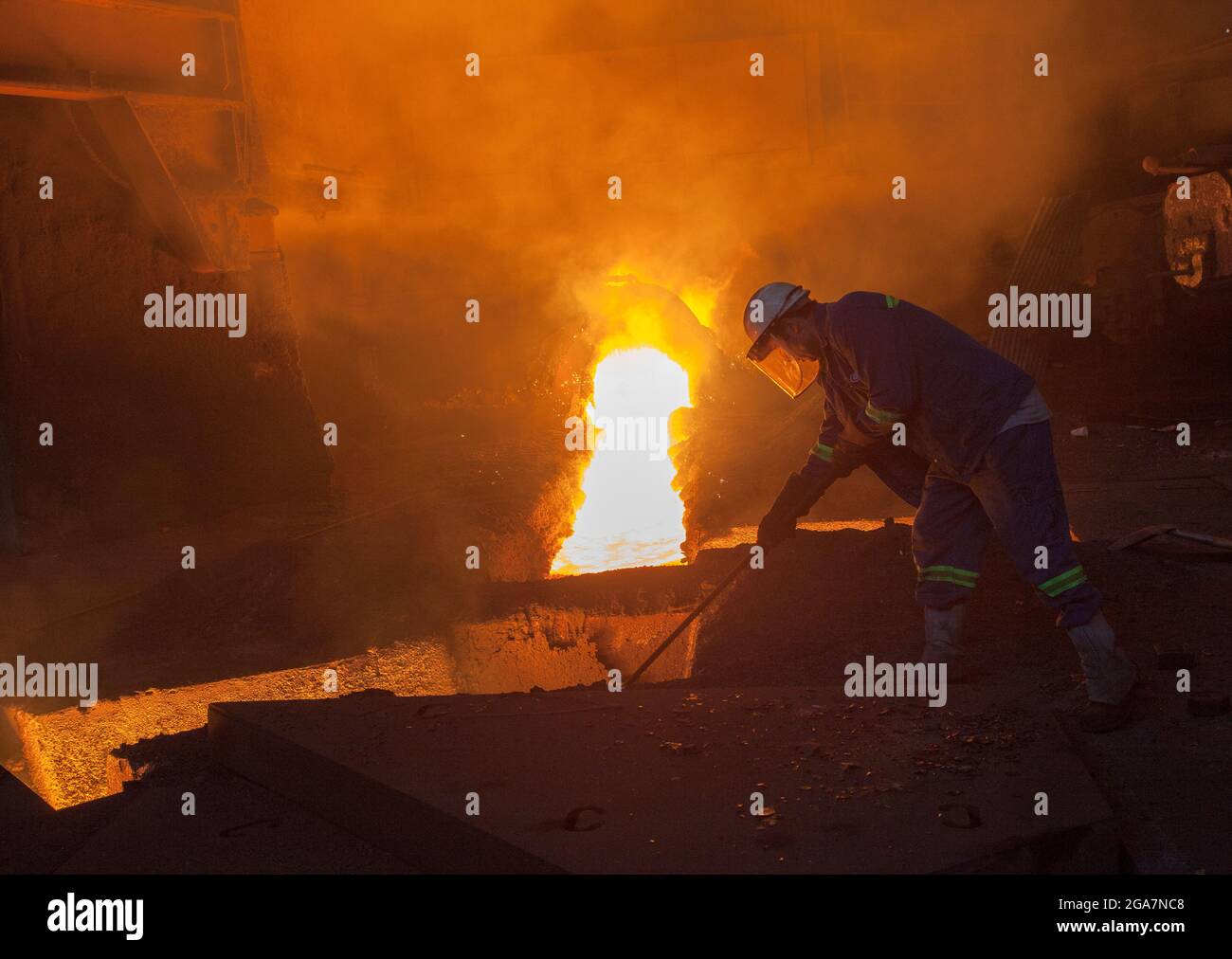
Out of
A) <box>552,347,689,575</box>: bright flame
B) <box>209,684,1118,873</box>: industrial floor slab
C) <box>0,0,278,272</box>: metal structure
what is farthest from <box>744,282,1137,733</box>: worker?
<box>0,0,278,272</box>: metal structure

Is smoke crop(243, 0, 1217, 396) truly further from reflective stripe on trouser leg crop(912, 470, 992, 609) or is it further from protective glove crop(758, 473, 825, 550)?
reflective stripe on trouser leg crop(912, 470, 992, 609)

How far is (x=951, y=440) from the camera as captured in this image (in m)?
3.31

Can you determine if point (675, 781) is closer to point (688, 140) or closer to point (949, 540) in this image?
point (949, 540)

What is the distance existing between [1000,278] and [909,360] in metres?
7.98

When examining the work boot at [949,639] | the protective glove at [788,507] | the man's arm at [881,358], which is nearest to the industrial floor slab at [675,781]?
the work boot at [949,639]

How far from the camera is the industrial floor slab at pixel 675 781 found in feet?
7.97

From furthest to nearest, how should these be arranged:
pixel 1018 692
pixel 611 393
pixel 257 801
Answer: pixel 611 393 < pixel 1018 692 < pixel 257 801

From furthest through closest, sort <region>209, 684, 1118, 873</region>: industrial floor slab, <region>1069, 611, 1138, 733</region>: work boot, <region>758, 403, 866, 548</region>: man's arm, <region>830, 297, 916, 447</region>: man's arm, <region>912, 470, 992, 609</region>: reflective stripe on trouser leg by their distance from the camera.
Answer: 1. <region>758, 403, 866, 548</region>: man's arm
2. <region>912, 470, 992, 609</region>: reflective stripe on trouser leg
3. <region>830, 297, 916, 447</region>: man's arm
4. <region>1069, 611, 1138, 733</region>: work boot
5. <region>209, 684, 1118, 873</region>: industrial floor slab

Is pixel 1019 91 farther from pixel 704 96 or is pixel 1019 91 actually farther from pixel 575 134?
pixel 575 134

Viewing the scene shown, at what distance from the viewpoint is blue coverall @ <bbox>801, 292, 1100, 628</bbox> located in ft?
10.4

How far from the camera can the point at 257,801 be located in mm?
3135

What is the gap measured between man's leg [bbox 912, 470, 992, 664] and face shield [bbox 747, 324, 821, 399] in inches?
20.3

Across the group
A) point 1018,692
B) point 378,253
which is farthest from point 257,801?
point 378,253

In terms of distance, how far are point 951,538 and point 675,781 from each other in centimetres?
131
